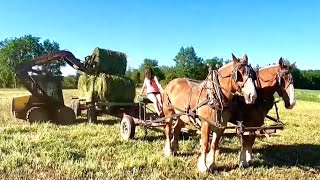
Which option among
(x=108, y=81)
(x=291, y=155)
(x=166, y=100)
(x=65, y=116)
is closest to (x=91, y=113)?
(x=65, y=116)

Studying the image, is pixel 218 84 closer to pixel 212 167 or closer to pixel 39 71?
pixel 212 167

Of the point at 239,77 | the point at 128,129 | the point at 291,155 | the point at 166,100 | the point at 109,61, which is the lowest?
the point at 291,155

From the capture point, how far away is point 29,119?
43.7 feet

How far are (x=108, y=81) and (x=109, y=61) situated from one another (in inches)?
47.3

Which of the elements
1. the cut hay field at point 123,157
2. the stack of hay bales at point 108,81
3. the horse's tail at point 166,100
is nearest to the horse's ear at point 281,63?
the cut hay field at point 123,157

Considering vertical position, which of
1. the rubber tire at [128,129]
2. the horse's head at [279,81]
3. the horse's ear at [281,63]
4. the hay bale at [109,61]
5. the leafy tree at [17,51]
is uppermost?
the leafy tree at [17,51]

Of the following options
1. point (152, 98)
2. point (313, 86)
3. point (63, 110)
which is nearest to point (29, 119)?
point (63, 110)

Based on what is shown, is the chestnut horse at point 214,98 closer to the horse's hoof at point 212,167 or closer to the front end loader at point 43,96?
the horse's hoof at point 212,167

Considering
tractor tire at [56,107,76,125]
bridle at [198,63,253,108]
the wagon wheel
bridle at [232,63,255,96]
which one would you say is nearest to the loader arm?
tractor tire at [56,107,76,125]

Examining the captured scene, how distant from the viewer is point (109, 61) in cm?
1427

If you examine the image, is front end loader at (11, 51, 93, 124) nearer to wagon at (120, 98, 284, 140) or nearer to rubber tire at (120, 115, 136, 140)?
wagon at (120, 98, 284, 140)

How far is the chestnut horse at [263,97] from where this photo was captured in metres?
7.25

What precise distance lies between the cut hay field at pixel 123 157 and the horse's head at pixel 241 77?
1.51 metres

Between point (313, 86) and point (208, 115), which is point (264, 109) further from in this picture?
point (313, 86)
